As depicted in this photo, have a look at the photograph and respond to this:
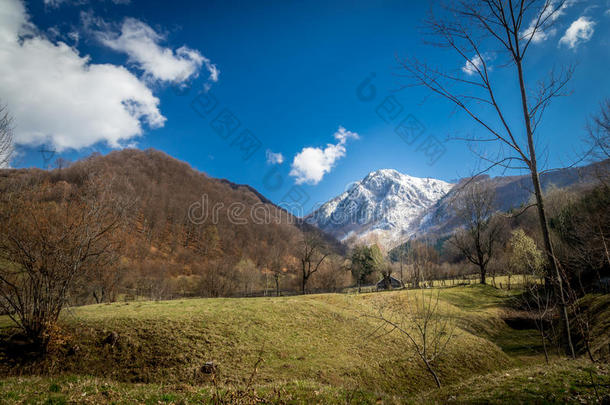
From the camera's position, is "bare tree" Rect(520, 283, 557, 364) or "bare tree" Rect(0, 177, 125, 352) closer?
"bare tree" Rect(0, 177, 125, 352)

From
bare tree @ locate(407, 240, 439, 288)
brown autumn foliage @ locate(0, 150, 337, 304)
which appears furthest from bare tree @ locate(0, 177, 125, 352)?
bare tree @ locate(407, 240, 439, 288)

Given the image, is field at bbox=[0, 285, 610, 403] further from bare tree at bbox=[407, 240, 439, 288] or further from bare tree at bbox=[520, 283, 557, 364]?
bare tree at bbox=[407, 240, 439, 288]

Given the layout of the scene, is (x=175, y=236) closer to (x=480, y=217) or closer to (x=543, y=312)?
(x=480, y=217)

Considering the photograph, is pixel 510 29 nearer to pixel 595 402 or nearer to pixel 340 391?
pixel 595 402

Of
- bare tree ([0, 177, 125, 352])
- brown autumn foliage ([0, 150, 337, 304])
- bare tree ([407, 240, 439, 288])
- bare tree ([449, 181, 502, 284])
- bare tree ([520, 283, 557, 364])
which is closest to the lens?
bare tree ([0, 177, 125, 352])

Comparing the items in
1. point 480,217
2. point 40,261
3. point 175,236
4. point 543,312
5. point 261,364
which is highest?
point 175,236

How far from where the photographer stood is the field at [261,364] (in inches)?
239

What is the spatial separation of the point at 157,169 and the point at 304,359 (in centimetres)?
15884

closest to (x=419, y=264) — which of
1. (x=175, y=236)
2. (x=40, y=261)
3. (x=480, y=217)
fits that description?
(x=40, y=261)

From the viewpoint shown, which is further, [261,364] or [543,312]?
[543,312]

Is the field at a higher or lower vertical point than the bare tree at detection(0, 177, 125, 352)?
lower

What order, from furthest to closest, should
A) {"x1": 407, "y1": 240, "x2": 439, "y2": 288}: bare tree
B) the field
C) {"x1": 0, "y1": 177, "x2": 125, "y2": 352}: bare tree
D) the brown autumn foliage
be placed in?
the brown autumn foliage < {"x1": 407, "y1": 240, "x2": 439, "y2": 288}: bare tree < {"x1": 0, "y1": 177, "x2": 125, "y2": 352}: bare tree < the field

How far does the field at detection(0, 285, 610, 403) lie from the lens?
6074mm

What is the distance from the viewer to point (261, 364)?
11375 mm
